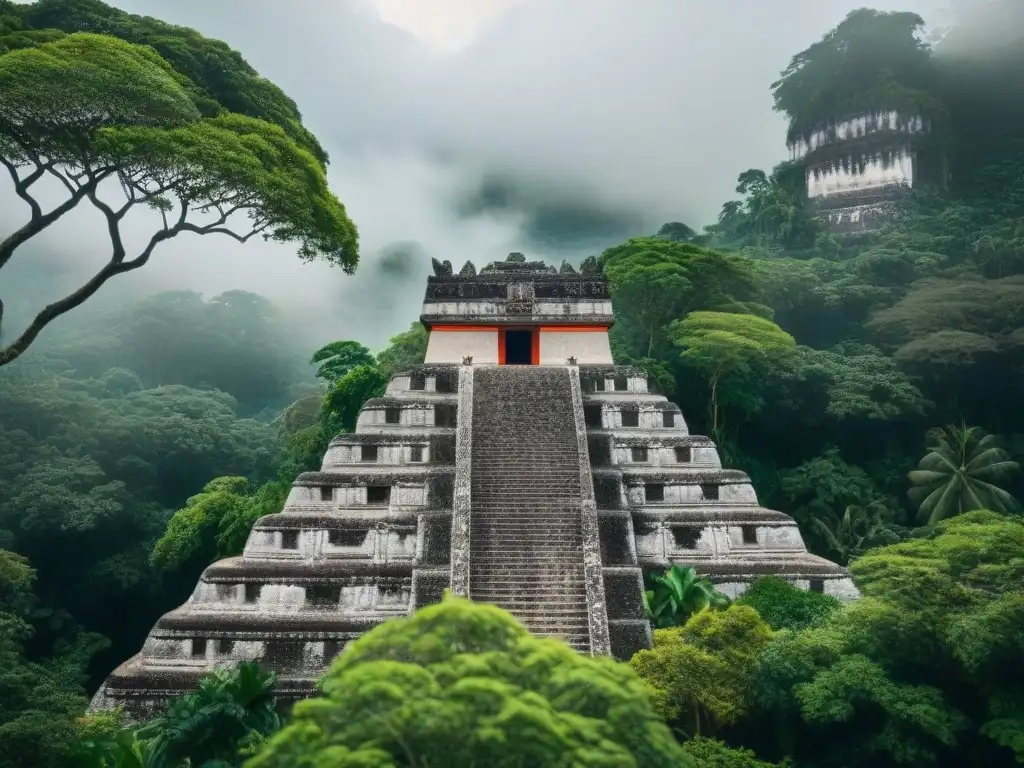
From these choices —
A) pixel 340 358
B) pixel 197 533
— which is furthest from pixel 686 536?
pixel 340 358

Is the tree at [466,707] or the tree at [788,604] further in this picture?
the tree at [788,604]

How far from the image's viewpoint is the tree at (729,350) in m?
21.6

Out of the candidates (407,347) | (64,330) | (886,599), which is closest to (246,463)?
(407,347)

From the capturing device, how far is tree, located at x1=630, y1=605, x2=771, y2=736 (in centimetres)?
1008

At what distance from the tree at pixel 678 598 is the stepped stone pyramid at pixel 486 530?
508 millimetres

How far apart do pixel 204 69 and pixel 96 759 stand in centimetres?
936

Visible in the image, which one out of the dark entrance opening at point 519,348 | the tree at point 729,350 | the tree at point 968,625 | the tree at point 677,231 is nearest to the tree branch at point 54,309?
the dark entrance opening at point 519,348

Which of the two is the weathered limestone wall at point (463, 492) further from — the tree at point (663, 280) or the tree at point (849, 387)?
the tree at point (849, 387)

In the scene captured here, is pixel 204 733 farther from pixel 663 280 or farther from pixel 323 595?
pixel 663 280

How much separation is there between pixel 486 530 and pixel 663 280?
1272cm

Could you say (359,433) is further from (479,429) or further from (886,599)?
(886,599)

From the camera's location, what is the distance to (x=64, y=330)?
54.2 meters

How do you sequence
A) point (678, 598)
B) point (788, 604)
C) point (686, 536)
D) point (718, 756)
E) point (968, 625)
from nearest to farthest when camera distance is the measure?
1. point (718, 756)
2. point (968, 625)
3. point (788, 604)
4. point (678, 598)
5. point (686, 536)

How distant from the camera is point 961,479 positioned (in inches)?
790
